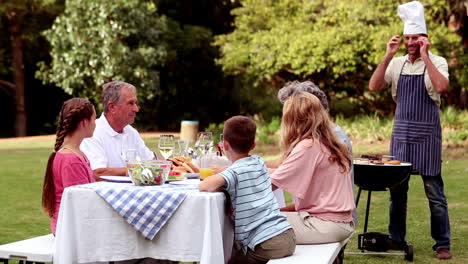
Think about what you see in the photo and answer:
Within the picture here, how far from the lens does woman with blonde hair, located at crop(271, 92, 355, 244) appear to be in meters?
5.31

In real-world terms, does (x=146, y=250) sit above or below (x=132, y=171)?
below

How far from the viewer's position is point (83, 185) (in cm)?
482

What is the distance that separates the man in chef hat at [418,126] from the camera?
7473 millimetres

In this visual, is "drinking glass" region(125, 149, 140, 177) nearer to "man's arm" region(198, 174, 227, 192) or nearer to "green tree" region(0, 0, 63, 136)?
"man's arm" region(198, 174, 227, 192)

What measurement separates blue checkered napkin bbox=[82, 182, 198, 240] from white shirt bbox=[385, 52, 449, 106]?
3.52 m

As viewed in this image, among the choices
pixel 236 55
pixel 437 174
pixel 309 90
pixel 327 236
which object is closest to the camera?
pixel 327 236

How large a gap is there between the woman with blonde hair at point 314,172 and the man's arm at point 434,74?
2.21 meters

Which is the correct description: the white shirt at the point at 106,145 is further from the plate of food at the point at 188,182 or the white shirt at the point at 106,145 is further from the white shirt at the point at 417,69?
the white shirt at the point at 417,69

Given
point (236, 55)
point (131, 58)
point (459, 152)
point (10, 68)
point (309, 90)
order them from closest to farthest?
1. point (309, 90)
2. point (459, 152)
3. point (236, 55)
4. point (131, 58)
5. point (10, 68)

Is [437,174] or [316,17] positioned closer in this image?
[437,174]

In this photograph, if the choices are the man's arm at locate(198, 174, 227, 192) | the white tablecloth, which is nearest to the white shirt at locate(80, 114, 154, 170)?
the white tablecloth

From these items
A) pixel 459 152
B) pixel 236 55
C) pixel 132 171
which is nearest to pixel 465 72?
pixel 459 152

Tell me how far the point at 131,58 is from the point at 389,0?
8863mm

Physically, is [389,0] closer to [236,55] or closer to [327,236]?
[236,55]
